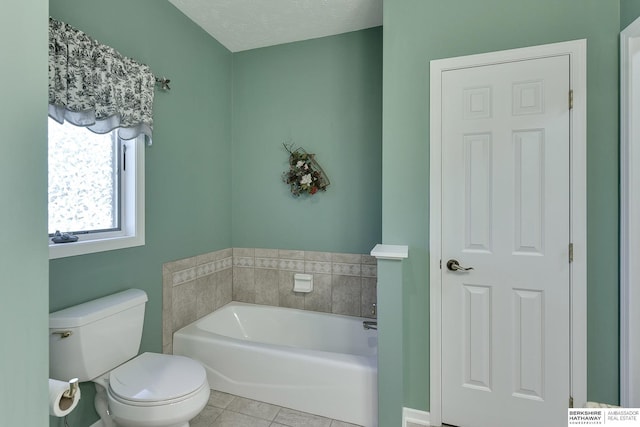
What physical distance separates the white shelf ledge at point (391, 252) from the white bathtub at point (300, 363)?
70 centimetres

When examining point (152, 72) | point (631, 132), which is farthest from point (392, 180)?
point (152, 72)

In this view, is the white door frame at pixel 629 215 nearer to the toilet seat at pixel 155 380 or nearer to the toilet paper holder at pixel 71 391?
the toilet seat at pixel 155 380

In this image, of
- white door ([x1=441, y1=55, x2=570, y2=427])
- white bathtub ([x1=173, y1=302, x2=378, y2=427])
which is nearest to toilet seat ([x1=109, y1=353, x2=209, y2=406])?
white bathtub ([x1=173, y1=302, x2=378, y2=427])

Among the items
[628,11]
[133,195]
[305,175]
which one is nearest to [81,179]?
[133,195]

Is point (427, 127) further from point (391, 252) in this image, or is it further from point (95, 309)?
point (95, 309)

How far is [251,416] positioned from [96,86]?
6.83 ft

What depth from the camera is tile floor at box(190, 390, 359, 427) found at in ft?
6.09

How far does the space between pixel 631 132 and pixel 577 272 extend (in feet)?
2.43

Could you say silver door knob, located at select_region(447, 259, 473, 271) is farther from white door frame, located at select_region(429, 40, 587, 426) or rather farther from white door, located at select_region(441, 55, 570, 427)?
white door frame, located at select_region(429, 40, 587, 426)

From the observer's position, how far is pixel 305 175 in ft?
8.49

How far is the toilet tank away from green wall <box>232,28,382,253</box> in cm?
127

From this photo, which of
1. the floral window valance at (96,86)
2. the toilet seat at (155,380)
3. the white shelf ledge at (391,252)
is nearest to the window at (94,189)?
the floral window valance at (96,86)

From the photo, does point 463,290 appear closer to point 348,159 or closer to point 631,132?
point 631,132

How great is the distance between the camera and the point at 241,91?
9.43 ft
